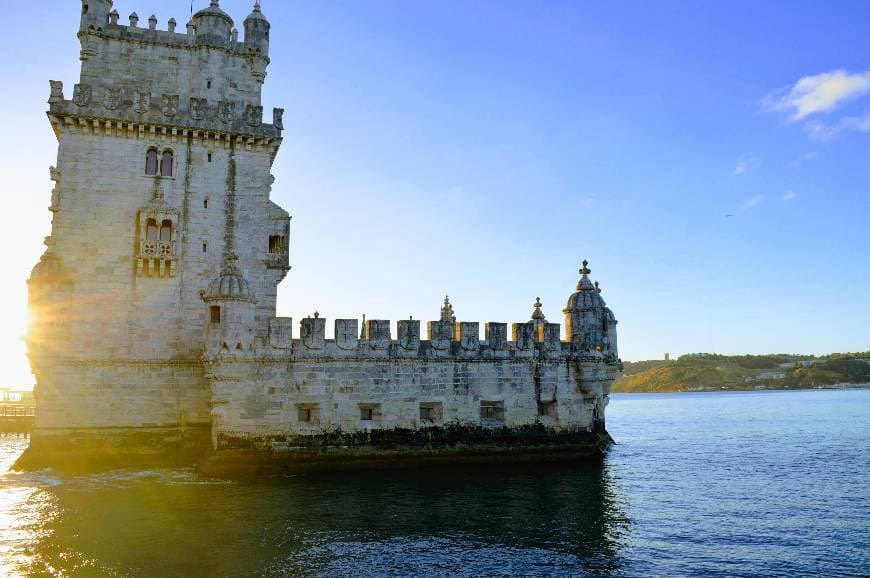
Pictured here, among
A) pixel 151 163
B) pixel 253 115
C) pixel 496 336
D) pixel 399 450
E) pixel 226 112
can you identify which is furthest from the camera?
pixel 253 115

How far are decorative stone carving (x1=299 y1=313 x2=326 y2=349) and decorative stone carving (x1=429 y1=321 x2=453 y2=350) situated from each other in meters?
4.67

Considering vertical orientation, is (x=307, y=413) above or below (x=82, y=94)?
below

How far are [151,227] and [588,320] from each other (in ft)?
66.8

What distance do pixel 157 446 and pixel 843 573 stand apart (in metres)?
24.4

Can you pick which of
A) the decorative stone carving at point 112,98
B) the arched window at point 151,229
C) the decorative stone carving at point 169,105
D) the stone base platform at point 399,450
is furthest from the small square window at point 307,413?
the decorative stone carving at point 112,98

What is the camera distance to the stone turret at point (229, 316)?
23.3 meters

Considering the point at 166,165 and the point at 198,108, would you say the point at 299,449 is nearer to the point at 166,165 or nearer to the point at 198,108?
the point at 166,165

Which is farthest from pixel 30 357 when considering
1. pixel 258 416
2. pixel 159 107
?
pixel 159 107

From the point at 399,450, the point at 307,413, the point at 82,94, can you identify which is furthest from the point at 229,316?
the point at 82,94

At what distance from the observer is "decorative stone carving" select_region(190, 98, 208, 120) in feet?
89.7

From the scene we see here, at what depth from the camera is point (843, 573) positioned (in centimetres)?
1372

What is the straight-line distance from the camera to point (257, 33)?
96.4ft

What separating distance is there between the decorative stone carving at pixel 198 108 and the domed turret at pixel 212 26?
10.2 feet

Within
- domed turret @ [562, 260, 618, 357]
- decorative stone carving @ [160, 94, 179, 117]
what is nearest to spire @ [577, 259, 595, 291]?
domed turret @ [562, 260, 618, 357]
